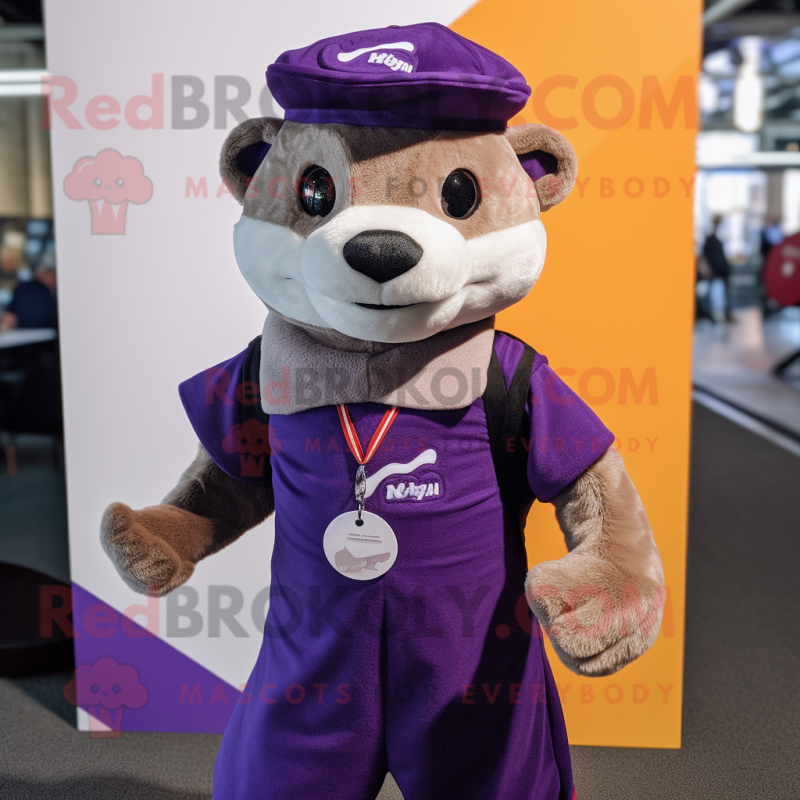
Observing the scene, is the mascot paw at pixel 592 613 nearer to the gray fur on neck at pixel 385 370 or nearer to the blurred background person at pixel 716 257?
the gray fur on neck at pixel 385 370

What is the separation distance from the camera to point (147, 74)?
5.45ft

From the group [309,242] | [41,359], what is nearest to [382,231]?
[309,242]

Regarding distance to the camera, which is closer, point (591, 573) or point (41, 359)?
point (591, 573)

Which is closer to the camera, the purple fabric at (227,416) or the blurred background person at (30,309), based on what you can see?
the purple fabric at (227,416)

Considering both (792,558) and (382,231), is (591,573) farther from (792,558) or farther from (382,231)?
(792,558)

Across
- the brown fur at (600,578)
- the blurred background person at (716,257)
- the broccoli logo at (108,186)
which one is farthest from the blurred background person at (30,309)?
the blurred background person at (716,257)

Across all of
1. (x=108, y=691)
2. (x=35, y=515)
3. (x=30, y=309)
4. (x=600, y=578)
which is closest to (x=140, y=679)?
(x=108, y=691)

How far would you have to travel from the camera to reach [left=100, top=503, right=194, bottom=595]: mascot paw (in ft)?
4.02

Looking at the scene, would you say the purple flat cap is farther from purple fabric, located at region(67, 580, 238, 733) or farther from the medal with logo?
purple fabric, located at region(67, 580, 238, 733)

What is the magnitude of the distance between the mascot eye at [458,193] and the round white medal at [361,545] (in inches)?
17.0

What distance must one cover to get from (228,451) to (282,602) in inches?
10.5

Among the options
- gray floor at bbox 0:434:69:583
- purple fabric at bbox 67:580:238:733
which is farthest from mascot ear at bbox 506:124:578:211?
gray floor at bbox 0:434:69:583

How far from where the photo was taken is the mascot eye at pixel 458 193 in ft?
3.54

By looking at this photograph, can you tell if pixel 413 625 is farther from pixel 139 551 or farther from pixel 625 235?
pixel 625 235
